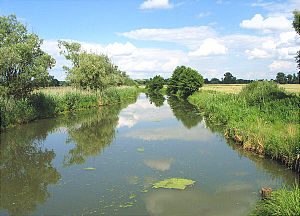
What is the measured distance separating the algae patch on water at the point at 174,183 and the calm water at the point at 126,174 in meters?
0.19

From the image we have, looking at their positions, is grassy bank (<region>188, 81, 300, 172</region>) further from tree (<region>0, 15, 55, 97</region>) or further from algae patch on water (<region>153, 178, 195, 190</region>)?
tree (<region>0, 15, 55, 97</region>)

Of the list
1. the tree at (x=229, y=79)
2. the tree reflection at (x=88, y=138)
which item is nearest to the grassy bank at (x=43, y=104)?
the tree reflection at (x=88, y=138)

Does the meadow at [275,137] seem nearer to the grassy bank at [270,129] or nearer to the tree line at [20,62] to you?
the grassy bank at [270,129]

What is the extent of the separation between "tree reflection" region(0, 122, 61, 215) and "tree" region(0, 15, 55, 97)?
3608 mm

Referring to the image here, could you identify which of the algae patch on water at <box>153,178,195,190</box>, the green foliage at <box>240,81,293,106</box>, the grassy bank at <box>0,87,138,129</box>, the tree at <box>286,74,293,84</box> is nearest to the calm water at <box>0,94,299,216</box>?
the algae patch on water at <box>153,178,195,190</box>

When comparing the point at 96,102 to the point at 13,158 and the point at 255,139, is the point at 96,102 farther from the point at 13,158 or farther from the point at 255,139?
the point at 255,139

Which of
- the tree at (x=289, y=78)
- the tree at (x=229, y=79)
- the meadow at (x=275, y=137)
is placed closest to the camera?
the meadow at (x=275, y=137)

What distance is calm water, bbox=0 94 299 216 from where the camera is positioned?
5637 millimetres

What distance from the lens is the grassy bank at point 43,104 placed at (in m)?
14.3

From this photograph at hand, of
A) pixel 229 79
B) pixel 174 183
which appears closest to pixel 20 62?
pixel 174 183

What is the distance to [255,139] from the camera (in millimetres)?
9438

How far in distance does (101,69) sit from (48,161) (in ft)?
64.6

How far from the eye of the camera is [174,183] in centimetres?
677

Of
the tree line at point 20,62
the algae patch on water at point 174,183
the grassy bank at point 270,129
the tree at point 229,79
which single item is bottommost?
the algae patch on water at point 174,183
